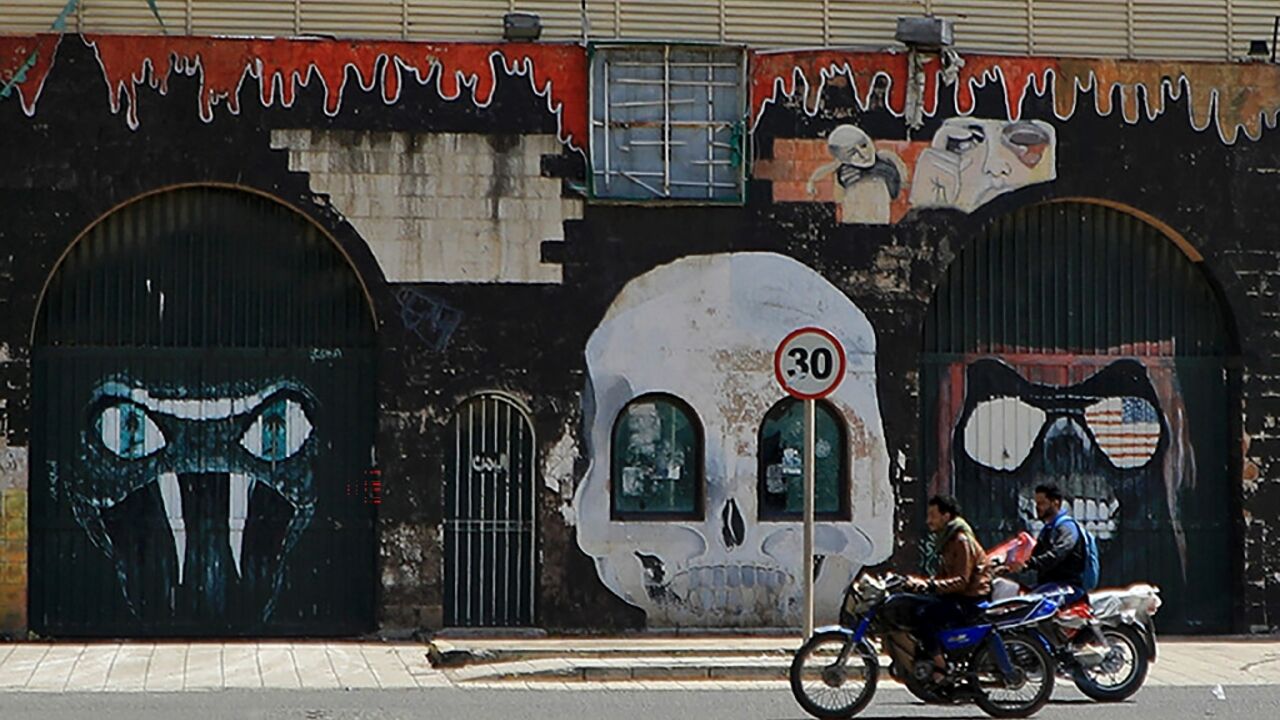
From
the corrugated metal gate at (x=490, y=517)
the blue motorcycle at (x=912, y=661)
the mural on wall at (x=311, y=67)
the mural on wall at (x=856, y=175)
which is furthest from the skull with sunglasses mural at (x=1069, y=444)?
the blue motorcycle at (x=912, y=661)

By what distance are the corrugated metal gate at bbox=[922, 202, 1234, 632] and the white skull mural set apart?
33.4 inches

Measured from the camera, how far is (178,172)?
19266 mm

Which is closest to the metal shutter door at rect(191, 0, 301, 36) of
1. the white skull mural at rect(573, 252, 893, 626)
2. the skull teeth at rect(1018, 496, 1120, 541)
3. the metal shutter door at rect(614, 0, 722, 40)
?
the metal shutter door at rect(614, 0, 722, 40)

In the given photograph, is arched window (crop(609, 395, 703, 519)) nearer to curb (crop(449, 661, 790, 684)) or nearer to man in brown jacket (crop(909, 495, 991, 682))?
curb (crop(449, 661, 790, 684))

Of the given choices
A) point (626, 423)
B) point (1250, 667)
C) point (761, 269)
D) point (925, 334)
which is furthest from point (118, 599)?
point (1250, 667)

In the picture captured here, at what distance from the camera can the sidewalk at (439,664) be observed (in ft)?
54.5

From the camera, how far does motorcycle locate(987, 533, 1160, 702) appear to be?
52.1ft

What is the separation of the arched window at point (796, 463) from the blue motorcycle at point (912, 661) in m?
5.03

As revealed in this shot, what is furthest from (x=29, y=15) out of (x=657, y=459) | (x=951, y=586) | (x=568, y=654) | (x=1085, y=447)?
(x=1085, y=447)

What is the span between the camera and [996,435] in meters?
20.6

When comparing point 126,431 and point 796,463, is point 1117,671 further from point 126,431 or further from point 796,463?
point 126,431

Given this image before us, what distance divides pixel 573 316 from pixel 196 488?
373 centimetres

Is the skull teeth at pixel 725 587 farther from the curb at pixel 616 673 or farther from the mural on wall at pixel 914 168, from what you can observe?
the mural on wall at pixel 914 168

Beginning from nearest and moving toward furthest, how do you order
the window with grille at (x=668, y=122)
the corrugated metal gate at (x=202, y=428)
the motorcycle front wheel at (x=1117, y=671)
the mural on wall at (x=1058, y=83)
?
the motorcycle front wheel at (x=1117, y=671)
the corrugated metal gate at (x=202, y=428)
the window with grille at (x=668, y=122)
the mural on wall at (x=1058, y=83)
